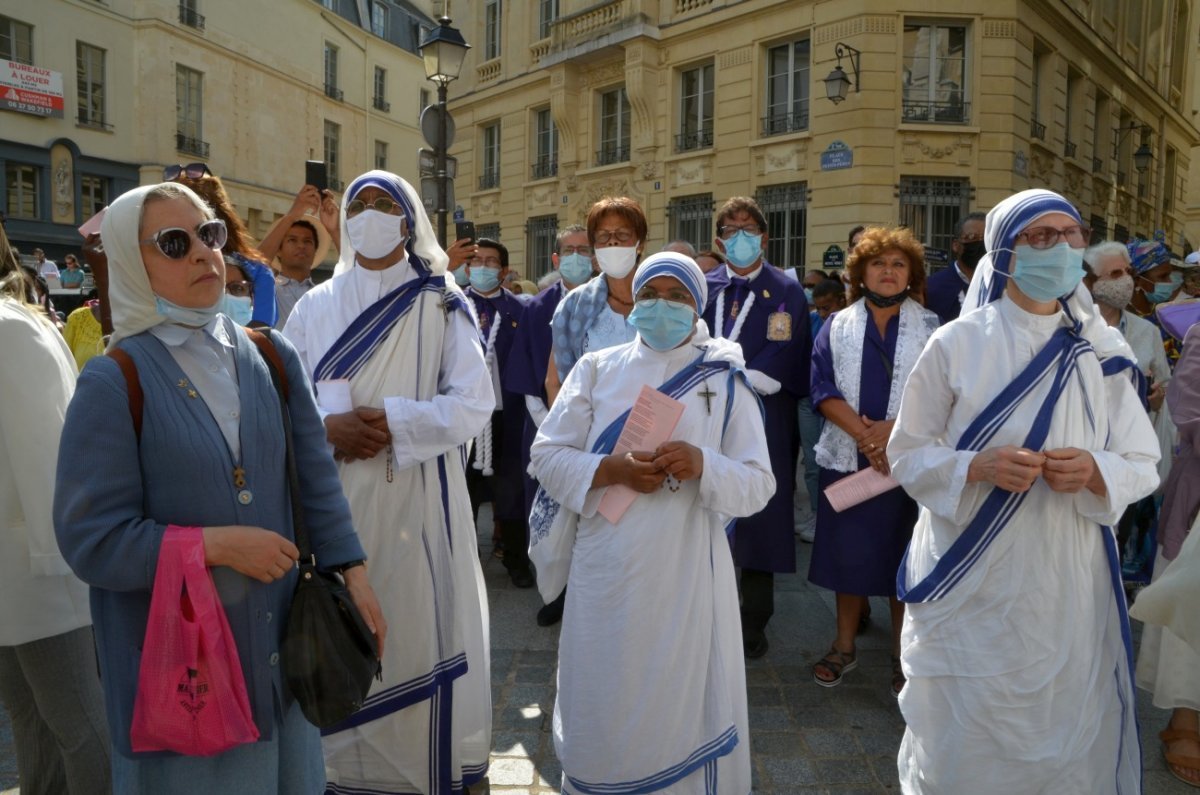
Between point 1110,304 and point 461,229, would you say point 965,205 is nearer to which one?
point 1110,304

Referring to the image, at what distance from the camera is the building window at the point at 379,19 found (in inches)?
1476

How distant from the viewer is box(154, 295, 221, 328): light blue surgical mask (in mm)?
2039

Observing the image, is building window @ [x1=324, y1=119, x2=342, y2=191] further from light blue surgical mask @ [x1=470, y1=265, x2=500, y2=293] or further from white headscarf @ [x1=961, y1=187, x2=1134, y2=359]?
white headscarf @ [x1=961, y1=187, x2=1134, y2=359]

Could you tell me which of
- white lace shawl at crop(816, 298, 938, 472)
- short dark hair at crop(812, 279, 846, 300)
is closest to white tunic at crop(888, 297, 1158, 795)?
white lace shawl at crop(816, 298, 938, 472)

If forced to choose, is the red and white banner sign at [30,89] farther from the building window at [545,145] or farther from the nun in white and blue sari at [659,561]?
the nun in white and blue sari at [659,561]

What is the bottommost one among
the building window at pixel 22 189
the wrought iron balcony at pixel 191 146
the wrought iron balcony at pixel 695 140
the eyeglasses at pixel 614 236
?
the eyeglasses at pixel 614 236

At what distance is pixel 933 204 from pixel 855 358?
14.9 metres

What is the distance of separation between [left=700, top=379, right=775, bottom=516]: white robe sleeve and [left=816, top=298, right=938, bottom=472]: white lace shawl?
1417mm

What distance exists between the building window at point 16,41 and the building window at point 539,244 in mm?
14831

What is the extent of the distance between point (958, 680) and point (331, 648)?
1.96 metres

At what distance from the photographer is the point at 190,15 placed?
28859 mm

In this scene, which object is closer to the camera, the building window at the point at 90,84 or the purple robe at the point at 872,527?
the purple robe at the point at 872,527

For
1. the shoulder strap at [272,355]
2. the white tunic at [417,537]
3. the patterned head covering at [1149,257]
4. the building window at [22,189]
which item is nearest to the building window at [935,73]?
the patterned head covering at [1149,257]

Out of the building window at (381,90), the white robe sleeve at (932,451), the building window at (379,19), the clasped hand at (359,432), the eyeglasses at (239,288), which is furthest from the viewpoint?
the building window at (381,90)
